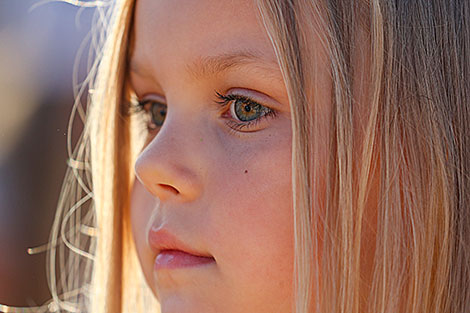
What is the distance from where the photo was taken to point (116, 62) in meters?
1.26

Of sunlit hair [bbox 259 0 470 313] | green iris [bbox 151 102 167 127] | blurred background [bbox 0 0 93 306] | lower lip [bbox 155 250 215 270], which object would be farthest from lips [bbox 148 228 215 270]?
blurred background [bbox 0 0 93 306]

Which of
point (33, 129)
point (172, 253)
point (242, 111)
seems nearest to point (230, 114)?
point (242, 111)

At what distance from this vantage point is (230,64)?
988mm

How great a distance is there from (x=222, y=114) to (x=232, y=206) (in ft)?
0.50

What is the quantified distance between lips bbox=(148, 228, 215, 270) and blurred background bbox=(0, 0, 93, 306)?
71 centimetres

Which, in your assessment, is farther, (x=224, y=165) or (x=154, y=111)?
(x=154, y=111)

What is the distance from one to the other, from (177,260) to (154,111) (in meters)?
0.35

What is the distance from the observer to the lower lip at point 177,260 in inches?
40.1

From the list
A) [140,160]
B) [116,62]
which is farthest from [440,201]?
[116,62]

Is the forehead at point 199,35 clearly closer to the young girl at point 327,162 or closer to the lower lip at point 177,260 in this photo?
the young girl at point 327,162

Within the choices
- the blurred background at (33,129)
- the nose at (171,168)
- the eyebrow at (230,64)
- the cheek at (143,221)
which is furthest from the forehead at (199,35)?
the blurred background at (33,129)

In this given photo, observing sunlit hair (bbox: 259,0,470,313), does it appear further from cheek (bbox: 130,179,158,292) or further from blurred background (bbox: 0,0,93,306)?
blurred background (bbox: 0,0,93,306)

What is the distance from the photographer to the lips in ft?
3.34

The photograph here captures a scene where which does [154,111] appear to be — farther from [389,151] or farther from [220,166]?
[389,151]
